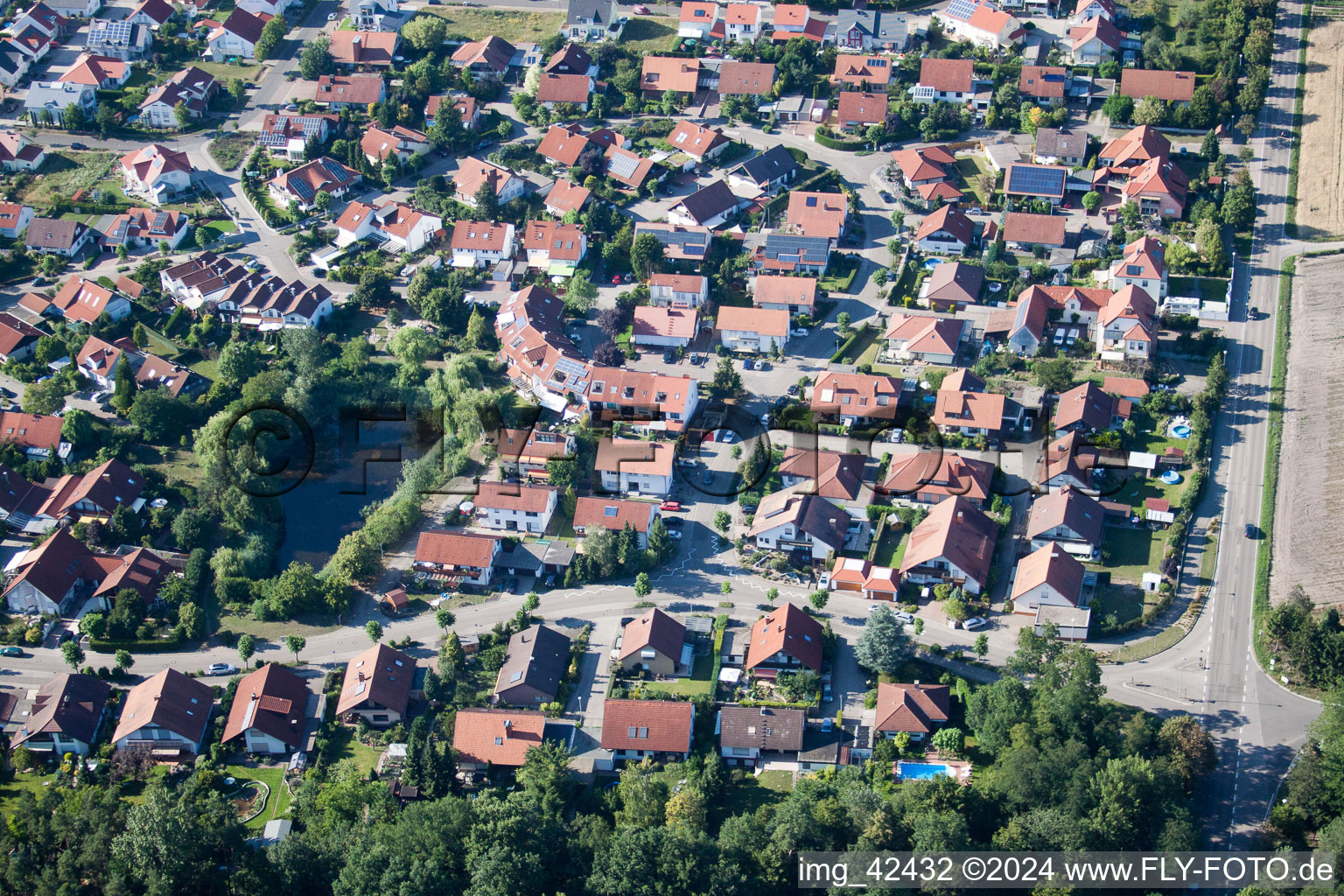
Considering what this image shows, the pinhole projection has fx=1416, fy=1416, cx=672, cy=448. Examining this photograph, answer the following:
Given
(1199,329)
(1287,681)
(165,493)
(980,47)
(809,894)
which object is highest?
(980,47)

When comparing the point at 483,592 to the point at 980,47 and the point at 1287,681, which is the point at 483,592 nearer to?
the point at 1287,681

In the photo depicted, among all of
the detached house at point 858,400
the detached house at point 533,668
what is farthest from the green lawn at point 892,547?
the detached house at point 533,668

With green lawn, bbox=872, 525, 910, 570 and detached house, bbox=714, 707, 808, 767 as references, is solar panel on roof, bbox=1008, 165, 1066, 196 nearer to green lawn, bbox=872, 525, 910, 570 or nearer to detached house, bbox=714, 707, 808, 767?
green lawn, bbox=872, 525, 910, 570

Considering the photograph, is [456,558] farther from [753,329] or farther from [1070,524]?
[1070,524]

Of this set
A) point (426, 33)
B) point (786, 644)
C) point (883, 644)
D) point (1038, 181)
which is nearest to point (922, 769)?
point (883, 644)

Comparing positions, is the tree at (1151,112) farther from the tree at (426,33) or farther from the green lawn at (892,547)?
the tree at (426,33)

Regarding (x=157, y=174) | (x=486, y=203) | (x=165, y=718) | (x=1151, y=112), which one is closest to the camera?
(x=165, y=718)

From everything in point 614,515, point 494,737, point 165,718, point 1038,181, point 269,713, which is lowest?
point 494,737

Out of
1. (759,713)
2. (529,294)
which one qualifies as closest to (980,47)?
(529,294)
